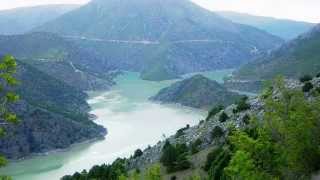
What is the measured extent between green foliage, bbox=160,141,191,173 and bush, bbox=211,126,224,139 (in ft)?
8.99

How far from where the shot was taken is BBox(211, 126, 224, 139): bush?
5391cm

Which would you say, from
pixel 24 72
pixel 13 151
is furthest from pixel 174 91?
pixel 13 151

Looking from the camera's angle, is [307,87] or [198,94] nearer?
[307,87]

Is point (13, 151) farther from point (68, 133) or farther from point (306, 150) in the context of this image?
point (306, 150)

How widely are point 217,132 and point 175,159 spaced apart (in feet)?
16.9

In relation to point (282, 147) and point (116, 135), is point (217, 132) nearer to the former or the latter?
point (282, 147)

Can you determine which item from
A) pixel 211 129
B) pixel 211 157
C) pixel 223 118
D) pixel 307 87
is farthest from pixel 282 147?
pixel 223 118

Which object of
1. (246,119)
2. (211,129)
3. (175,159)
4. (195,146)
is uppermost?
(246,119)

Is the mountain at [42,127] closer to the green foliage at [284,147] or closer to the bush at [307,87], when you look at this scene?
the bush at [307,87]

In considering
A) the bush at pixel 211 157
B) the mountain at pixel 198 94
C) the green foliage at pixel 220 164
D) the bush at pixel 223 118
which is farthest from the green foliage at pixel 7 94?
the mountain at pixel 198 94

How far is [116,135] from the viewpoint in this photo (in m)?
130

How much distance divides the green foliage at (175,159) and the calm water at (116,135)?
47455mm

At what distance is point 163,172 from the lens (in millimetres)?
52062

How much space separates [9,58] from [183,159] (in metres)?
36.1
